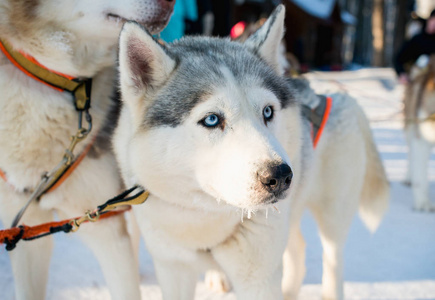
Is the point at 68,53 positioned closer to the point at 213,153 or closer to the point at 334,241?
the point at 213,153

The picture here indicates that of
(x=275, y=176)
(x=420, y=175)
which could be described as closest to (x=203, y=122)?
(x=275, y=176)

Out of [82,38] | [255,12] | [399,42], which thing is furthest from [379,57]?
[82,38]

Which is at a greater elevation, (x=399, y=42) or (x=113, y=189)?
(x=113, y=189)

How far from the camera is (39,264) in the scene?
201cm

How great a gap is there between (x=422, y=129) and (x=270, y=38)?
3.04 m

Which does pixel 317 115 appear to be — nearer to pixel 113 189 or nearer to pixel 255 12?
pixel 113 189

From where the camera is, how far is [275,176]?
1.25m

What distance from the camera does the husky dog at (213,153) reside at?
4.42 ft

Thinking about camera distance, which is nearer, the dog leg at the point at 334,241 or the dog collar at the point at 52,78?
the dog collar at the point at 52,78

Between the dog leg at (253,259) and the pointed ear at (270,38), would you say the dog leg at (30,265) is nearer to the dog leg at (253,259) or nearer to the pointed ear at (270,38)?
the dog leg at (253,259)

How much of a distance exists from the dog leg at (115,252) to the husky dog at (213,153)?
0.67 feet

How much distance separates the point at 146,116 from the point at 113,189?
0.47 meters

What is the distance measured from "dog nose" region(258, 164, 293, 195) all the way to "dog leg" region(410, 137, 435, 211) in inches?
130

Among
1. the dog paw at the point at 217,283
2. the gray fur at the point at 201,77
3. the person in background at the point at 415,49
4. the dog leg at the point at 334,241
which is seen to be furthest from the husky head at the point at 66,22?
the person in background at the point at 415,49
